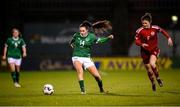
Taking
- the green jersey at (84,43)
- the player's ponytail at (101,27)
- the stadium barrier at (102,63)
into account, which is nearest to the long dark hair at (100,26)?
the player's ponytail at (101,27)

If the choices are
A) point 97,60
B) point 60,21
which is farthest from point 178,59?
point 60,21

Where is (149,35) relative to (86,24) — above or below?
below

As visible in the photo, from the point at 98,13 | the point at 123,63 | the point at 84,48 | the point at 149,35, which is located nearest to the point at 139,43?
the point at 149,35

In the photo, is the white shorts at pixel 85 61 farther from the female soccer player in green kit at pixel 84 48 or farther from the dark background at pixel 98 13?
the dark background at pixel 98 13

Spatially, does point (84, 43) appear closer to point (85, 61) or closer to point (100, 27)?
point (85, 61)

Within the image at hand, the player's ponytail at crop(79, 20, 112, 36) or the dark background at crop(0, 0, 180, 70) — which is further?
the dark background at crop(0, 0, 180, 70)

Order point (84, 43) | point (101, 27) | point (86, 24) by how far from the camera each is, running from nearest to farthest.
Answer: point (86, 24)
point (84, 43)
point (101, 27)

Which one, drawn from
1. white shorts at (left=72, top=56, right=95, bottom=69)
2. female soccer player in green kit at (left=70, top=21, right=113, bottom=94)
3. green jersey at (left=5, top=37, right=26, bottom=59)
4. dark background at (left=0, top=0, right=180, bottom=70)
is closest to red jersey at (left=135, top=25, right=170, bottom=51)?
female soccer player in green kit at (left=70, top=21, right=113, bottom=94)

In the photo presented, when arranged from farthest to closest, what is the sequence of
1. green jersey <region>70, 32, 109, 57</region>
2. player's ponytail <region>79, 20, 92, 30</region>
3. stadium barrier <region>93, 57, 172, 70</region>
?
stadium barrier <region>93, 57, 172, 70</region>, green jersey <region>70, 32, 109, 57</region>, player's ponytail <region>79, 20, 92, 30</region>

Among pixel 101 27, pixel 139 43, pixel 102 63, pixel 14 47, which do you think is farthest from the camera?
pixel 102 63

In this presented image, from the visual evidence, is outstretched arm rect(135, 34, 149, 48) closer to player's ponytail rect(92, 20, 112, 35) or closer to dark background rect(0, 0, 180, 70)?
player's ponytail rect(92, 20, 112, 35)

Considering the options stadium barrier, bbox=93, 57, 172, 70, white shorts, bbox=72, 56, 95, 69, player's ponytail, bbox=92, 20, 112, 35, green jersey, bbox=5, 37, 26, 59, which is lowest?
stadium barrier, bbox=93, 57, 172, 70

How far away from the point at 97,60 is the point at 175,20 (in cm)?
826

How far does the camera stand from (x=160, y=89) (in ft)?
65.4
